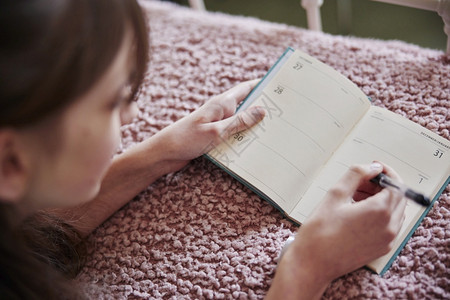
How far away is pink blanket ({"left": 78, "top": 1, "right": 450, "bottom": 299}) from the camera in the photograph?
62 cm

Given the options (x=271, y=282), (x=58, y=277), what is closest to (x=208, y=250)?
(x=271, y=282)

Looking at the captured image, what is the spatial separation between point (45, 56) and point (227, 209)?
15.1 inches

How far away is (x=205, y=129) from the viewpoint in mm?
710

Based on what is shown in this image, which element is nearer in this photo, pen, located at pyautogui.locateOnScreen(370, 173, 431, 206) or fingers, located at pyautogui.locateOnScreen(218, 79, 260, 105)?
pen, located at pyautogui.locateOnScreen(370, 173, 431, 206)

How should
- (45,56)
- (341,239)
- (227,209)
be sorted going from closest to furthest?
(45,56), (341,239), (227,209)

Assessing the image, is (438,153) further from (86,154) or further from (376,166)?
(86,154)

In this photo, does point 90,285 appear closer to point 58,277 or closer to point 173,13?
point 58,277

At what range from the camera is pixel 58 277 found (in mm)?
616

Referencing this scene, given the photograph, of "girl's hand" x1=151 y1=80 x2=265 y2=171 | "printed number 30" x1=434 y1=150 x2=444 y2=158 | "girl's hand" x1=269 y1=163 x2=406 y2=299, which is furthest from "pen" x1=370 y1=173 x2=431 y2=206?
"girl's hand" x1=151 y1=80 x2=265 y2=171

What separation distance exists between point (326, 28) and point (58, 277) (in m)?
1.02

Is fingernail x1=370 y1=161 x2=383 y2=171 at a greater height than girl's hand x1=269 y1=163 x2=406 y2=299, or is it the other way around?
fingernail x1=370 y1=161 x2=383 y2=171

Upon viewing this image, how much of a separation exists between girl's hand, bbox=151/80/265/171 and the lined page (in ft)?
0.05

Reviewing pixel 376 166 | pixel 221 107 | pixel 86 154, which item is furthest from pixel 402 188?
pixel 86 154

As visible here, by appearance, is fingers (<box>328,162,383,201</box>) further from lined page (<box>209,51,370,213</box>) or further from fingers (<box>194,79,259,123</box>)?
fingers (<box>194,79,259,123</box>)
